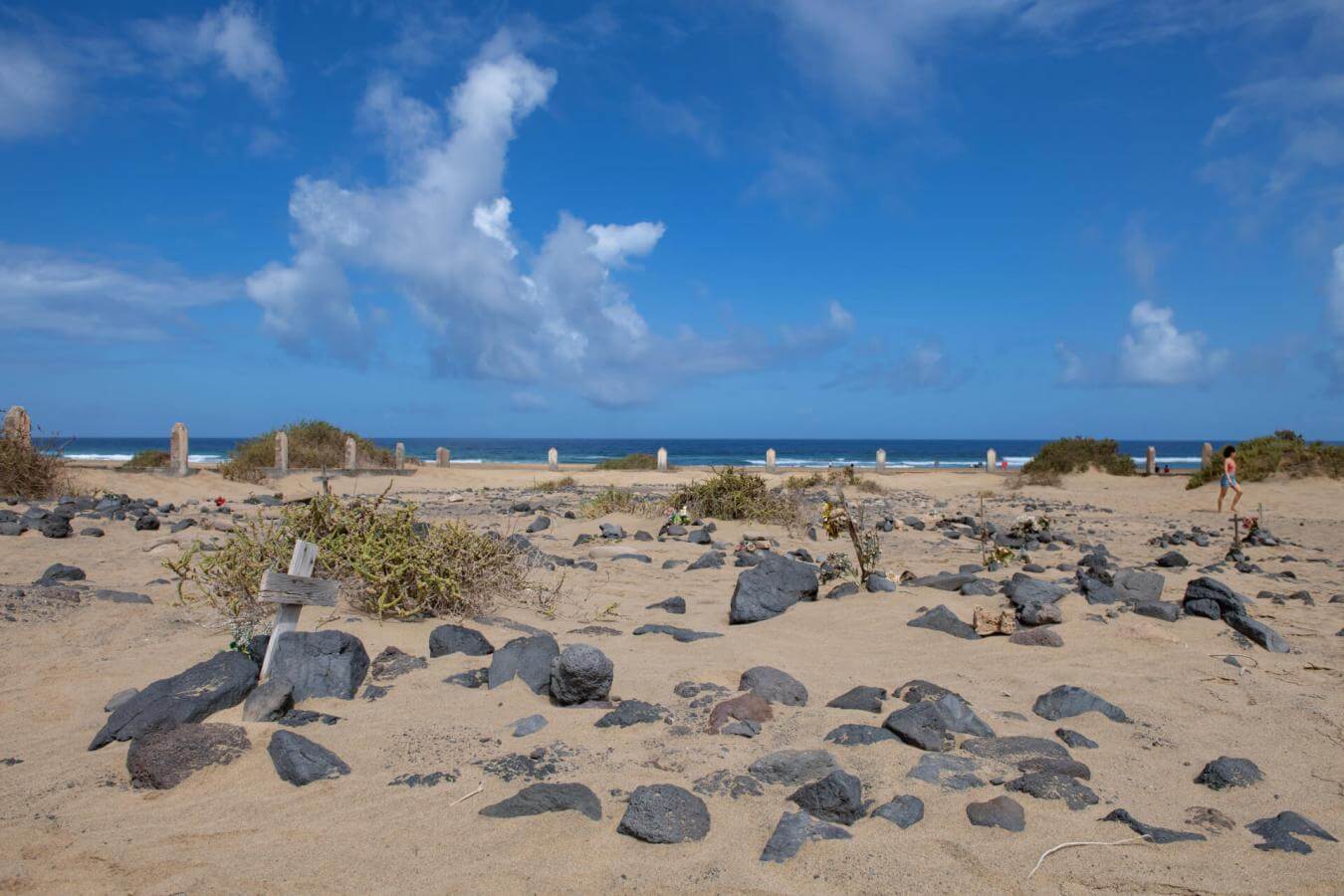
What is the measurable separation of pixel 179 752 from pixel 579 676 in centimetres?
199

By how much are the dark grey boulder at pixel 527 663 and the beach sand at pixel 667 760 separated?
93 mm

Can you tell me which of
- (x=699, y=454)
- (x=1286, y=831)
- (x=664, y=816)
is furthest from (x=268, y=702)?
(x=699, y=454)

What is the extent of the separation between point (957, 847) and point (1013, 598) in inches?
156

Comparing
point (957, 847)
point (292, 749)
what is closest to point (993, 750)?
point (957, 847)

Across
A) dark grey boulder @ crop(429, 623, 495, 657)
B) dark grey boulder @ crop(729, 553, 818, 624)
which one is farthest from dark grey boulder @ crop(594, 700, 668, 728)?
dark grey boulder @ crop(729, 553, 818, 624)

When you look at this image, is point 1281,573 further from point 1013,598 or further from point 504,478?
point 504,478

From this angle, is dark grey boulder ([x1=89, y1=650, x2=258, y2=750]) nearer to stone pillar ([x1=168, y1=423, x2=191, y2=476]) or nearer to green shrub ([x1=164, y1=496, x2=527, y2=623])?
green shrub ([x1=164, y1=496, x2=527, y2=623])

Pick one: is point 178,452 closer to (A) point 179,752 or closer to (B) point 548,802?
(A) point 179,752

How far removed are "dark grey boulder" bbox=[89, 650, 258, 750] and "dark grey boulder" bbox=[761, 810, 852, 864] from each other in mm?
3078

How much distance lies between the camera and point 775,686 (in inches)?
194

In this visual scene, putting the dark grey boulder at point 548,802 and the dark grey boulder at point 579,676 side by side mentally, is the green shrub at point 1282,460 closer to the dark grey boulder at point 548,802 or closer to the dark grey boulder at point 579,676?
the dark grey boulder at point 579,676

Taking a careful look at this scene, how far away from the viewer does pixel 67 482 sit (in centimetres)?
1530

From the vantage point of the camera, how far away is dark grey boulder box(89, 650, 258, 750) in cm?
421

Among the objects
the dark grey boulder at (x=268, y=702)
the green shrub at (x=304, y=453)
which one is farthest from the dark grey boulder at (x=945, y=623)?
the green shrub at (x=304, y=453)
